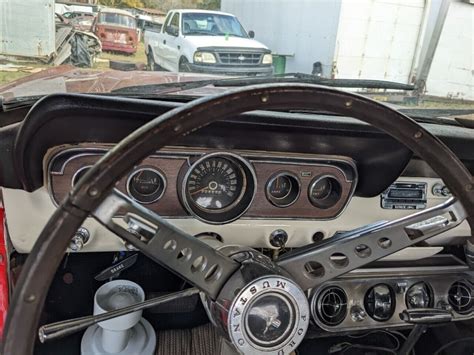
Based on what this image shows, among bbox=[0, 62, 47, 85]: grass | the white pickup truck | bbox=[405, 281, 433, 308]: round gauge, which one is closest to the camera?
bbox=[0, 62, 47, 85]: grass

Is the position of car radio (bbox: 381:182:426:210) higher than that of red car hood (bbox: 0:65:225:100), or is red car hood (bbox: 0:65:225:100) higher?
red car hood (bbox: 0:65:225:100)

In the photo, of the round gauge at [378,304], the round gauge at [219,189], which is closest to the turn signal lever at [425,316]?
the round gauge at [378,304]

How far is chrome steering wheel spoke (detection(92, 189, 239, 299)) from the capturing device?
0.96m

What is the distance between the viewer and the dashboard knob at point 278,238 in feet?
5.99

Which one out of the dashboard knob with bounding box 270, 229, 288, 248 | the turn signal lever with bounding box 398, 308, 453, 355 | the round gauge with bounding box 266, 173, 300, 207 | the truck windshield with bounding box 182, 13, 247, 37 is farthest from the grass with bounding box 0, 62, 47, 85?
the turn signal lever with bounding box 398, 308, 453, 355

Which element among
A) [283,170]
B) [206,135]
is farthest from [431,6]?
[206,135]

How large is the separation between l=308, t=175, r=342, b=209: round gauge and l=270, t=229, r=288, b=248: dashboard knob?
16cm

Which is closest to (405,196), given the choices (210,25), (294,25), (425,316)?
(425,316)

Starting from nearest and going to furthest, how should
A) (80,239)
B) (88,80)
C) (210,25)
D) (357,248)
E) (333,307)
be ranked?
(357,248) → (80,239) → (88,80) → (333,307) → (210,25)

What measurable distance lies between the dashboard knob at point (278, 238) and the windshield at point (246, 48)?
53 cm

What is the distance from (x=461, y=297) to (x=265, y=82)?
119 centimetres

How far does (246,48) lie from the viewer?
7.16 feet

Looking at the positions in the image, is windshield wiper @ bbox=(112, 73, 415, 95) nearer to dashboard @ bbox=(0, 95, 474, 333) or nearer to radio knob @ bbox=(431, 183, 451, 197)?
dashboard @ bbox=(0, 95, 474, 333)

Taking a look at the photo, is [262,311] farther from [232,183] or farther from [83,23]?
[83,23]
